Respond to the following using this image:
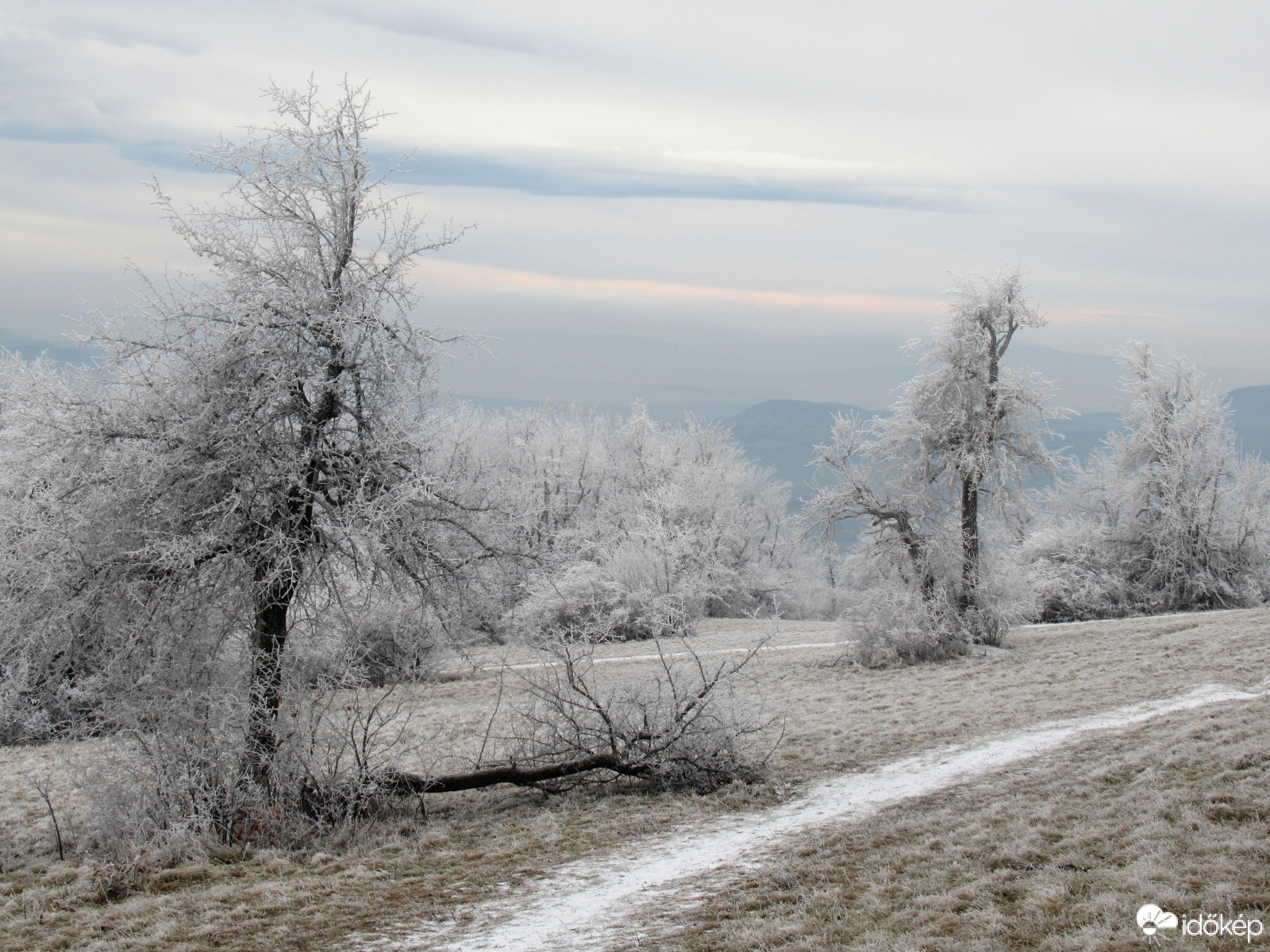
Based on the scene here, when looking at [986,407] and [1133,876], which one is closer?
[1133,876]

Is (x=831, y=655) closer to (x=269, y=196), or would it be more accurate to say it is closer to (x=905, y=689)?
(x=905, y=689)

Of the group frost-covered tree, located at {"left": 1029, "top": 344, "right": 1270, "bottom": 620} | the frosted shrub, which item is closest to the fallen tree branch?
the frosted shrub

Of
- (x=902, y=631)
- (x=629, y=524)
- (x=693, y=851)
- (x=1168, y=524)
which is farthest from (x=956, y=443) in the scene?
(x=629, y=524)

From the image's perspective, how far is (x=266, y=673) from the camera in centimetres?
834

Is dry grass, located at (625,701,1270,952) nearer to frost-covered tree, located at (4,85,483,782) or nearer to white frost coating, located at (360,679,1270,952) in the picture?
white frost coating, located at (360,679,1270,952)

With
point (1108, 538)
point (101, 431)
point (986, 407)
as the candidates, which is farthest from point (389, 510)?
point (1108, 538)

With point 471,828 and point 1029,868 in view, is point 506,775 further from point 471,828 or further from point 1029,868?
point 1029,868

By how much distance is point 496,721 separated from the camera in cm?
1412

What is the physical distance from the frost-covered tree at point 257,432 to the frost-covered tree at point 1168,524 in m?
25.8

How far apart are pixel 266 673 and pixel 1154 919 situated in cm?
746

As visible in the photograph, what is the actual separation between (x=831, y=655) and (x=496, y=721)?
30.7 feet

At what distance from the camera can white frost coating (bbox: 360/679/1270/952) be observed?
575 centimetres

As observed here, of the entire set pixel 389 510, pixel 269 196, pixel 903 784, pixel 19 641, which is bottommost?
pixel 903 784

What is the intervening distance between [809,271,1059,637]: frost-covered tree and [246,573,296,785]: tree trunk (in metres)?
14.8
